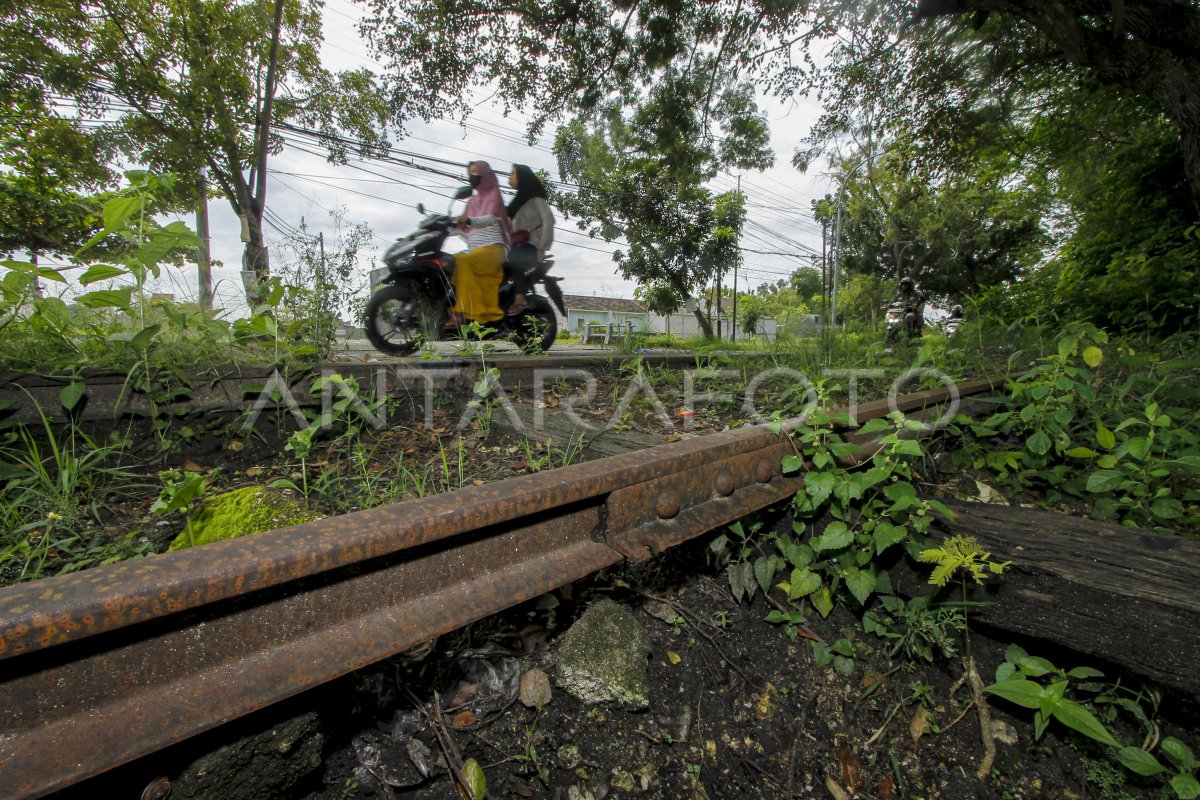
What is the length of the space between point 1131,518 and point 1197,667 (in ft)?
2.91

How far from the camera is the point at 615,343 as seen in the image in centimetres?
514

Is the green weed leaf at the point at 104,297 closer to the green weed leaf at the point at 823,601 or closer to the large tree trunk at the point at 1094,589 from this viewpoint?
the green weed leaf at the point at 823,601

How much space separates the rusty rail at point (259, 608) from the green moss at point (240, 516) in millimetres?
533

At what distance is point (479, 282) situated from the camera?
16.8 ft

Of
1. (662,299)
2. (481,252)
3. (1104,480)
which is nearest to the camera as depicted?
(1104,480)

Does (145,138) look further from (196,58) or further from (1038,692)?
(1038,692)

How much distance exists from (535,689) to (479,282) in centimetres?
442

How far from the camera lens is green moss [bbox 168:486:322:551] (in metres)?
1.31

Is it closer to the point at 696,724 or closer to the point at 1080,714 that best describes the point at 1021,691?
the point at 1080,714

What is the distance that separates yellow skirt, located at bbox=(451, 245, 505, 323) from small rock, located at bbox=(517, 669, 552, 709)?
4.12 m

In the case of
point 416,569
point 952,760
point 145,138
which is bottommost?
point 952,760

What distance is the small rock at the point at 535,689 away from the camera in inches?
48.8

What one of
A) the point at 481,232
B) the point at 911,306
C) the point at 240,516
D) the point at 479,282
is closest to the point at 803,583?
the point at 240,516

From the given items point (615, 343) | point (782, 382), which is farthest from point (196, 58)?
point (782, 382)
